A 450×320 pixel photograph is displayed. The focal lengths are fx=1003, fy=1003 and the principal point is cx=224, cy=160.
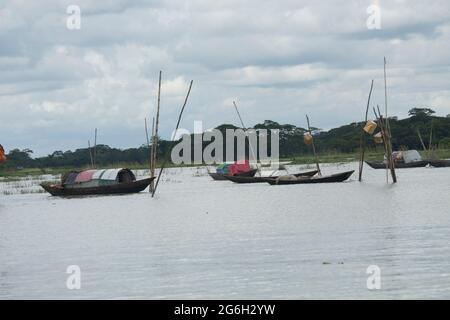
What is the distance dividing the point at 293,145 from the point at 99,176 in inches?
2452

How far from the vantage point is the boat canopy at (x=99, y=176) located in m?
43.6

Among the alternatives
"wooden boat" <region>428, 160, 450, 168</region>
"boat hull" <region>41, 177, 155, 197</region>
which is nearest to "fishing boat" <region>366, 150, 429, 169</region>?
"wooden boat" <region>428, 160, 450, 168</region>

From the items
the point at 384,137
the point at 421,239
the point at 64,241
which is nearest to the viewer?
the point at 421,239

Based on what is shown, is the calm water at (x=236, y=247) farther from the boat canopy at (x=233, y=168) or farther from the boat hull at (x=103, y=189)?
the boat canopy at (x=233, y=168)

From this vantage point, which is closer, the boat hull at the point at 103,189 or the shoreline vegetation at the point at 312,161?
the boat hull at the point at 103,189

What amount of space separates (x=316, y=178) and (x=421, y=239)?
24059mm

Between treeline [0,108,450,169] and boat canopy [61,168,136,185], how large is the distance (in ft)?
158

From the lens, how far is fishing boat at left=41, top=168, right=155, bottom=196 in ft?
139

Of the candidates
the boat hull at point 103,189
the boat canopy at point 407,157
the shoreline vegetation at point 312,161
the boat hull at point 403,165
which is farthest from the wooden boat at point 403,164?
the boat hull at point 103,189

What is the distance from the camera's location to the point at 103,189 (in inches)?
1679

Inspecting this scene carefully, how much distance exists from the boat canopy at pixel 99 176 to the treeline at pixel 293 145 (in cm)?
4817
